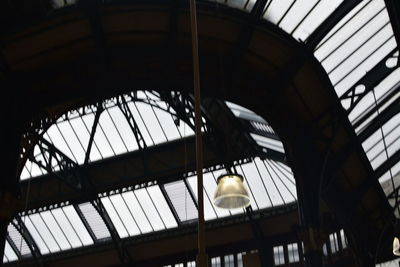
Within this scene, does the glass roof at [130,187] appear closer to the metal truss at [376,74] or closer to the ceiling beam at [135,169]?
the ceiling beam at [135,169]

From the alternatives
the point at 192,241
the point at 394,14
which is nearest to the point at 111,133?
the point at 192,241

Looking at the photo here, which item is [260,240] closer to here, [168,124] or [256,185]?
[256,185]

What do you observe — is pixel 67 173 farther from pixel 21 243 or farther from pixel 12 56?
pixel 12 56

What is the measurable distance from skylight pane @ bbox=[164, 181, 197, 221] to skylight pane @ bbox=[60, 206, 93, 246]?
3.98 metres

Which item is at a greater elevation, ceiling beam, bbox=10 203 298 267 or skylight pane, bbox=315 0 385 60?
skylight pane, bbox=315 0 385 60

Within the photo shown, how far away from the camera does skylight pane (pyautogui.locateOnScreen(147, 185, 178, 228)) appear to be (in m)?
21.3

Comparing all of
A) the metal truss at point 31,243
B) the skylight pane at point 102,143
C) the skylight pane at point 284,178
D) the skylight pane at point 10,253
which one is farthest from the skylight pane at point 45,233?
the skylight pane at point 284,178

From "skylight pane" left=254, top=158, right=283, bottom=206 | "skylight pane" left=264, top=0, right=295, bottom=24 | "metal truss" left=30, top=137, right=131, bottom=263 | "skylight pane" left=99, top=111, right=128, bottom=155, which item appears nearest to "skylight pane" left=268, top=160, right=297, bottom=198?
"skylight pane" left=254, top=158, right=283, bottom=206

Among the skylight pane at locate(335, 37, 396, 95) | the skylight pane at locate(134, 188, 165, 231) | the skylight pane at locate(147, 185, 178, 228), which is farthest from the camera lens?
the skylight pane at locate(134, 188, 165, 231)

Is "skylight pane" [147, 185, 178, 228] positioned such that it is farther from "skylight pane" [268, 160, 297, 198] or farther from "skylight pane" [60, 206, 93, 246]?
"skylight pane" [268, 160, 297, 198]

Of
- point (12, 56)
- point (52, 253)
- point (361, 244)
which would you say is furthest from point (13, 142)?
point (52, 253)

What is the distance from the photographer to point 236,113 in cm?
1758

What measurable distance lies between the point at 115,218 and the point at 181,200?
9.49 ft

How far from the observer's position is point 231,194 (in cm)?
905
